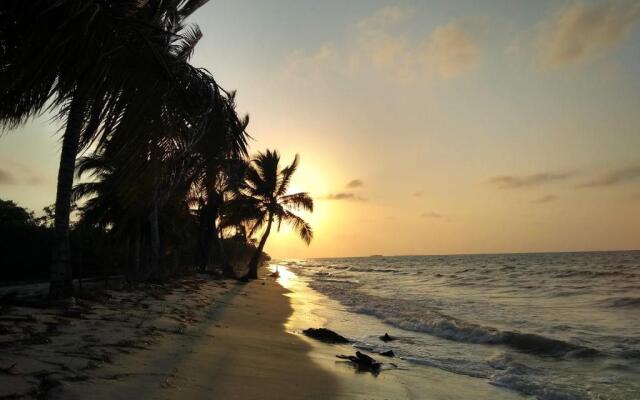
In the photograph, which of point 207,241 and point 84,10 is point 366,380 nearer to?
point 84,10

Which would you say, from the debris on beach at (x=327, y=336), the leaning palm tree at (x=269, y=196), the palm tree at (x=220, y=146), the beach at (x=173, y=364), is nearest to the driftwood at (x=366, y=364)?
the beach at (x=173, y=364)

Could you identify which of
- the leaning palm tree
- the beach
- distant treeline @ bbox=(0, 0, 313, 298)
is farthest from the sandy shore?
the leaning palm tree

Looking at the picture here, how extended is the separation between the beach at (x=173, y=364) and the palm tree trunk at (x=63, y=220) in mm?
569

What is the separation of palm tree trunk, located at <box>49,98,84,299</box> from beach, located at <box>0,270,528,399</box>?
569 millimetres

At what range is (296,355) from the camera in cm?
722

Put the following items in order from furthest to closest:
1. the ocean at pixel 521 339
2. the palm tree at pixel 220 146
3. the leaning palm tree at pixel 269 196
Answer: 1. the leaning palm tree at pixel 269 196
2. the ocean at pixel 521 339
3. the palm tree at pixel 220 146

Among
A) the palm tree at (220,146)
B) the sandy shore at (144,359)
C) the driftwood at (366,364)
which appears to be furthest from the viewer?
the driftwood at (366,364)

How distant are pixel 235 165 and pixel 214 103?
974mm

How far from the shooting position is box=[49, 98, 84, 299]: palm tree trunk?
789 cm

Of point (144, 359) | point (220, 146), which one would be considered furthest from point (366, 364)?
point (220, 146)

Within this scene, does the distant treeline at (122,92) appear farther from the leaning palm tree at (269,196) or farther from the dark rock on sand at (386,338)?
the leaning palm tree at (269,196)

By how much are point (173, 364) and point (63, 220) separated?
15.0ft

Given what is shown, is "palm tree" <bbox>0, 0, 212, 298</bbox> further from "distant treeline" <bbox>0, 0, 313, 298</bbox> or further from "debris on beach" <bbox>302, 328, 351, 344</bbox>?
"debris on beach" <bbox>302, 328, 351, 344</bbox>

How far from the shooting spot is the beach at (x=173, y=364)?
3943mm
